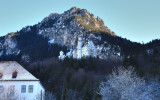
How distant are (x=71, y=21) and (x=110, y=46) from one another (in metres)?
46.8

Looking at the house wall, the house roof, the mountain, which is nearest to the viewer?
the house wall

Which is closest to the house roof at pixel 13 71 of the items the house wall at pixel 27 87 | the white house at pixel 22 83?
the white house at pixel 22 83

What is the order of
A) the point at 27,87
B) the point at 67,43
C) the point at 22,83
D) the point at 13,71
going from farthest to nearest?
the point at 67,43 < the point at 13,71 < the point at 22,83 < the point at 27,87

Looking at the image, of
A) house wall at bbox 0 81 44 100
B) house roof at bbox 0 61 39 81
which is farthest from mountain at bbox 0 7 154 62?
house wall at bbox 0 81 44 100

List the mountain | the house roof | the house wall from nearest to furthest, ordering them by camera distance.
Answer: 1. the house wall
2. the house roof
3. the mountain

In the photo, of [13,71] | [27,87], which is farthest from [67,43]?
[27,87]

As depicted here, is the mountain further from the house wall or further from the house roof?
the house wall

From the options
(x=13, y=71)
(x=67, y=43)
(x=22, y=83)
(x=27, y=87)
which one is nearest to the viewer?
(x=27, y=87)

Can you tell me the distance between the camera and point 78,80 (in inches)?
2343

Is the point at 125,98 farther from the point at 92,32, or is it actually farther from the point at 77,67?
the point at 92,32

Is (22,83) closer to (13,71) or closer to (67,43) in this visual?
(13,71)

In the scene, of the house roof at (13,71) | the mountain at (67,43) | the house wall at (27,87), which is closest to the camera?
the house wall at (27,87)

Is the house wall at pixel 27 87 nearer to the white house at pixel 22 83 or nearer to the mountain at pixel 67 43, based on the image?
the white house at pixel 22 83

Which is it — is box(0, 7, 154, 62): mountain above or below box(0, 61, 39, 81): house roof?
above
